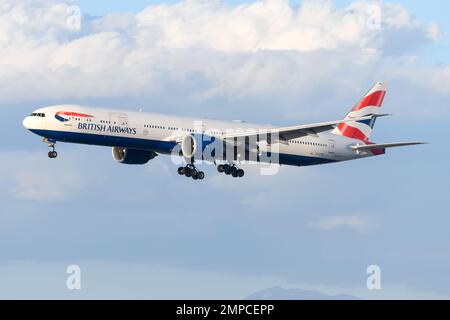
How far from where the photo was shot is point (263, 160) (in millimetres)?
97625

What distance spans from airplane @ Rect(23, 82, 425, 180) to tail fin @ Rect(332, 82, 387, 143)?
0.12 metres

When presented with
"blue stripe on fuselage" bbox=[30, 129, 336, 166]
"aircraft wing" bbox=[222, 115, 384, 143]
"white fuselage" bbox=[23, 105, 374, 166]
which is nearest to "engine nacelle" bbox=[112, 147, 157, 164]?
"white fuselage" bbox=[23, 105, 374, 166]

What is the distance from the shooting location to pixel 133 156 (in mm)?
A: 99000

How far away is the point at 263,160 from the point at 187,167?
882 cm

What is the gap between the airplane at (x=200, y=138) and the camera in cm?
8688

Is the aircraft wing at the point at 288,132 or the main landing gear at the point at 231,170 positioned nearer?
the aircraft wing at the point at 288,132

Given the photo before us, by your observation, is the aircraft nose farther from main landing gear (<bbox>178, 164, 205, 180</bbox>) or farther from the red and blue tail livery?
main landing gear (<bbox>178, 164, 205, 180</bbox>)

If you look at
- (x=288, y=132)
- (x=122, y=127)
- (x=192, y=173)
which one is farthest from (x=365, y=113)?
(x=122, y=127)

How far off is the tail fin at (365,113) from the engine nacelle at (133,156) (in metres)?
19.8

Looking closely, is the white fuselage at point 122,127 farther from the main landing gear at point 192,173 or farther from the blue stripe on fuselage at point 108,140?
the main landing gear at point 192,173

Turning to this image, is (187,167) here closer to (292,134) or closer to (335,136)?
(292,134)

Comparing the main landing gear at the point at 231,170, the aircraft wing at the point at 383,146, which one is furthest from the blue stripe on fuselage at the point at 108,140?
the aircraft wing at the point at 383,146

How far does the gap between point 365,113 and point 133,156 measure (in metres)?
26.6

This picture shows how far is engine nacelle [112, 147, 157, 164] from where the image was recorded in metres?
98.8
